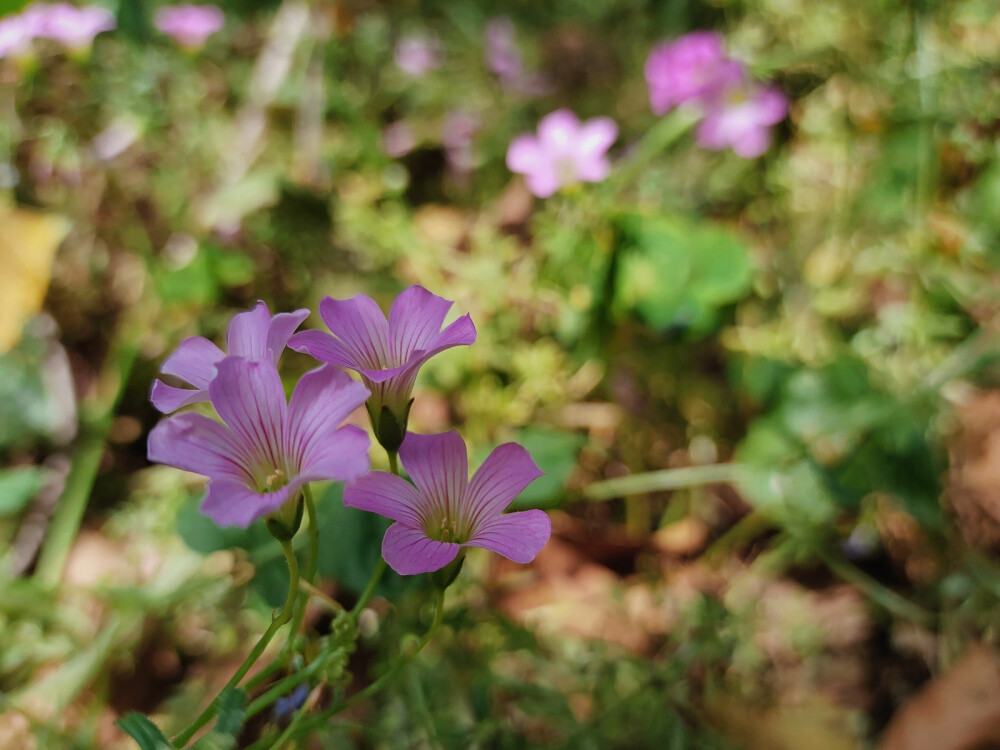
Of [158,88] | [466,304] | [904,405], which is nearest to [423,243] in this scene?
[466,304]

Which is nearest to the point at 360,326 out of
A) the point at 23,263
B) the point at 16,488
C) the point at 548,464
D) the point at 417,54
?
the point at 548,464

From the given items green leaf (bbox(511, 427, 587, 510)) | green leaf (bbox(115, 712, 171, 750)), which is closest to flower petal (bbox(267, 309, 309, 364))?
green leaf (bbox(115, 712, 171, 750))

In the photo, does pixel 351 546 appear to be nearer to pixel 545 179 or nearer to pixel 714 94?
pixel 545 179

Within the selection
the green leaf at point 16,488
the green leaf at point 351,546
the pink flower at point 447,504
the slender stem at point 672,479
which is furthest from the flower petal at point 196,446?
the slender stem at point 672,479

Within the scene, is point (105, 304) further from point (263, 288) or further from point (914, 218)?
point (914, 218)

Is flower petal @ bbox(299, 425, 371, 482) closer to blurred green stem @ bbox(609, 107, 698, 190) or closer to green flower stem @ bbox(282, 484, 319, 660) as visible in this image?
green flower stem @ bbox(282, 484, 319, 660)

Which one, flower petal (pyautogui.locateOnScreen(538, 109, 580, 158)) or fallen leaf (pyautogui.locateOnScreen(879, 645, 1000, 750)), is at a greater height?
flower petal (pyautogui.locateOnScreen(538, 109, 580, 158))
